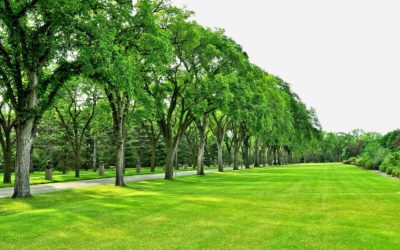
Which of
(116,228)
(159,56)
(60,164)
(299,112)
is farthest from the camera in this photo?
(299,112)

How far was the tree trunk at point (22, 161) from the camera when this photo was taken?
53.8 feet

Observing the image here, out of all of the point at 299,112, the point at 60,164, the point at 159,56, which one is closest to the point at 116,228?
the point at 159,56

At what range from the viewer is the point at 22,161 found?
16594 mm

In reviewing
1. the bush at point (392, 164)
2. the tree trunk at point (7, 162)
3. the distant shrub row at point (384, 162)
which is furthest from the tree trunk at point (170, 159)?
the bush at point (392, 164)

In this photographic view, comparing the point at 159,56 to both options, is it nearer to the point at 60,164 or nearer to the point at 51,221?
the point at 51,221

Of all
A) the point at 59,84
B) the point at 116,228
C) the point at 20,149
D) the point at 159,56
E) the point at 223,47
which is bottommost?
the point at 116,228

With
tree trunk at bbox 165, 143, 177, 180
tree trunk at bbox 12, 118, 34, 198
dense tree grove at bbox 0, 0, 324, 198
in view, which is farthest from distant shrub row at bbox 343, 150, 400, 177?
tree trunk at bbox 12, 118, 34, 198

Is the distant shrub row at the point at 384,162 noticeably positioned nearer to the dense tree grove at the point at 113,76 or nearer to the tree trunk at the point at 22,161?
the dense tree grove at the point at 113,76

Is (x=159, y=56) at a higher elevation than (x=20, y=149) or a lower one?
higher

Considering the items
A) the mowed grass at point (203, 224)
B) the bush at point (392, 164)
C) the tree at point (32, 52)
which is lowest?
the mowed grass at point (203, 224)

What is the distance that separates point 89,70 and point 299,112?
5260 cm

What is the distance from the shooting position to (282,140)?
181ft

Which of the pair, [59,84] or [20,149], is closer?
[20,149]

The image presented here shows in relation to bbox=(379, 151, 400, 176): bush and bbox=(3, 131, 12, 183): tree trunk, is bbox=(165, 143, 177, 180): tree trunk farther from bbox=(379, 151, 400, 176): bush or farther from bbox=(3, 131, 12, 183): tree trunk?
bbox=(379, 151, 400, 176): bush
